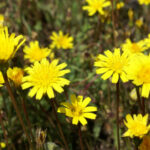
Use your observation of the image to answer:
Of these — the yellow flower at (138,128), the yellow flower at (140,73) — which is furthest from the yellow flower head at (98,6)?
the yellow flower at (138,128)

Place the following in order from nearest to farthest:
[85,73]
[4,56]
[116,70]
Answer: [4,56] < [116,70] < [85,73]

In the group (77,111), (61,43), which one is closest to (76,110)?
(77,111)

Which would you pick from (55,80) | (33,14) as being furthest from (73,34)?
(55,80)

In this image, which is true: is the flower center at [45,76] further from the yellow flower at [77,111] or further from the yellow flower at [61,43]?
the yellow flower at [61,43]

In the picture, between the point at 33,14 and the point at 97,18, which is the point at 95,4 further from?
the point at 33,14

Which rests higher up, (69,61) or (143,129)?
(69,61)

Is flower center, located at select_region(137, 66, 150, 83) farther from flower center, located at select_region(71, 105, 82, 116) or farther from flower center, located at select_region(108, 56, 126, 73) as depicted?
flower center, located at select_region(71, 105, 82, 116)

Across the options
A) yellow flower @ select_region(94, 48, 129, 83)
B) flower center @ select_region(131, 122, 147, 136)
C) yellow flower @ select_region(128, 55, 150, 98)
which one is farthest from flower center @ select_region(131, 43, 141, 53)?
flower center @ select_region(131, 122, 147, 136)

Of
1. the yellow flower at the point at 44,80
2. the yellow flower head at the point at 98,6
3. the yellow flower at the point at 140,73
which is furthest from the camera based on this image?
the yellow flower head at the point at 98,6
